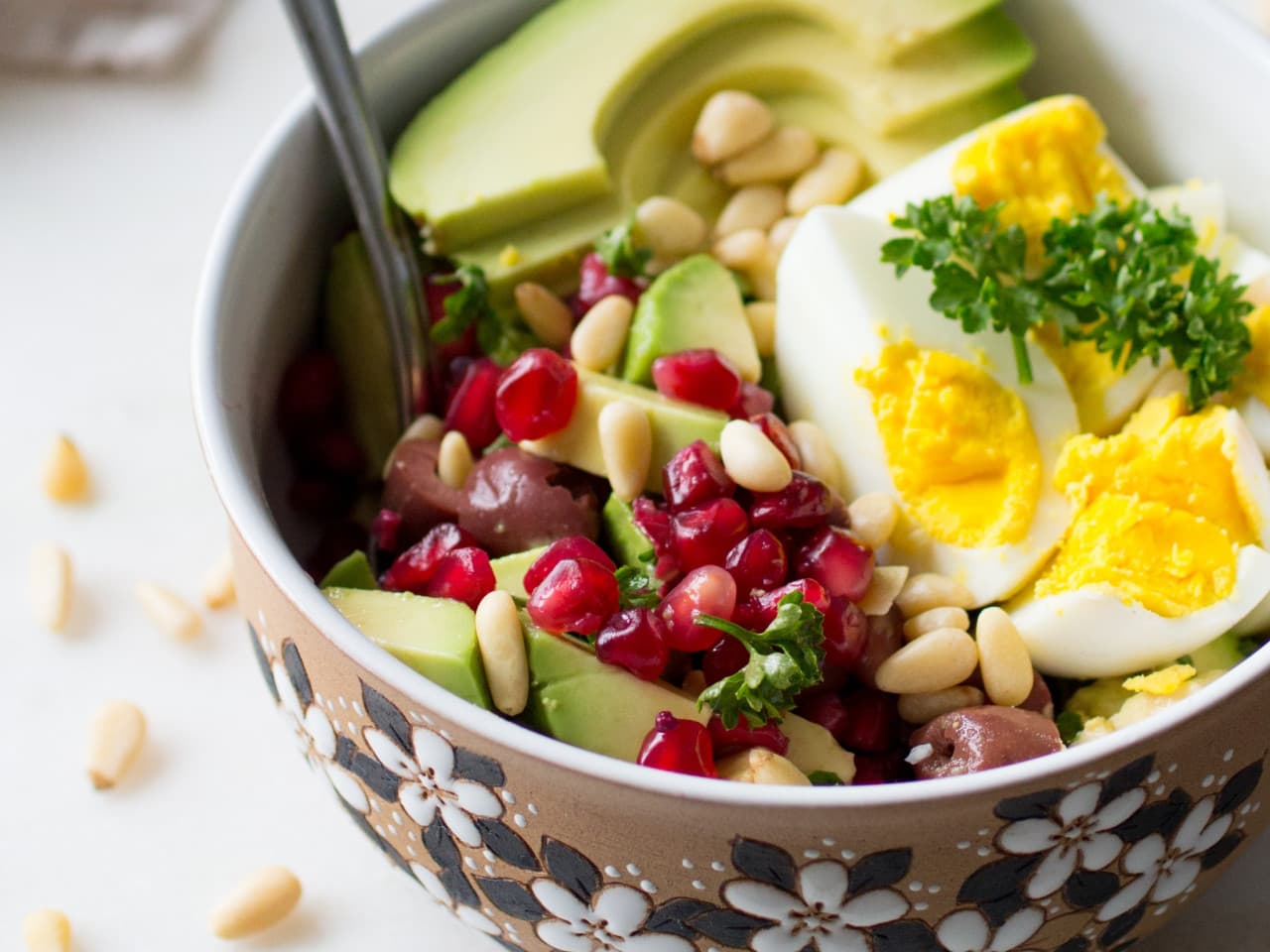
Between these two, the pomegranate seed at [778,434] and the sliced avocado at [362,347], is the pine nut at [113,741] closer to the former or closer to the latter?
the sliced avocado at [362,347]

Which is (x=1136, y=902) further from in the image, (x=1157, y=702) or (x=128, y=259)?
(x=128, y=259)

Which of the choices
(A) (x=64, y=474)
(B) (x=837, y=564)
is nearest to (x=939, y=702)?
(B) (x=837, y=564)

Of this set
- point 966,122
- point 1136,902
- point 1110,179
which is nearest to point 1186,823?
point 1136,902

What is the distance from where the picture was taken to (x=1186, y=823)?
3.84 ft

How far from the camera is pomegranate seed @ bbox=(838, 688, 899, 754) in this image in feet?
4.41

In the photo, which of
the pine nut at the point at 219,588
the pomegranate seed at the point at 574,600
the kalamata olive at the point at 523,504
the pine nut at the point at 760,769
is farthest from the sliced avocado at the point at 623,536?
the pine nut at the point at 219,588

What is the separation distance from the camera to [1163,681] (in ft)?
4.32

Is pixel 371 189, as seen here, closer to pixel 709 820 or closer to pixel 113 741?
pixel 113 741

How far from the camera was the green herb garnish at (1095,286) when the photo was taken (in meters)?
1.47

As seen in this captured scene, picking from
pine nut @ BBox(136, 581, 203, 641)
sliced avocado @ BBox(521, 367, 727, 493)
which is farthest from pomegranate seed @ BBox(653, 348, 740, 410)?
pine nut @ BBox(136, 581, 203, 641)

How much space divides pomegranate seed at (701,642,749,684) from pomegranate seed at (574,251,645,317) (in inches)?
18.7

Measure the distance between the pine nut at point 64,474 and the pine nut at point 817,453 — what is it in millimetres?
1012

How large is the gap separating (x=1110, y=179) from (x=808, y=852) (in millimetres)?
939

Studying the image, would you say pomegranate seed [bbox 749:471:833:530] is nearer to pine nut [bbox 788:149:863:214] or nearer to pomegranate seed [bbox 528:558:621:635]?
pomegranate seed [bbox 528:558:621:635]
